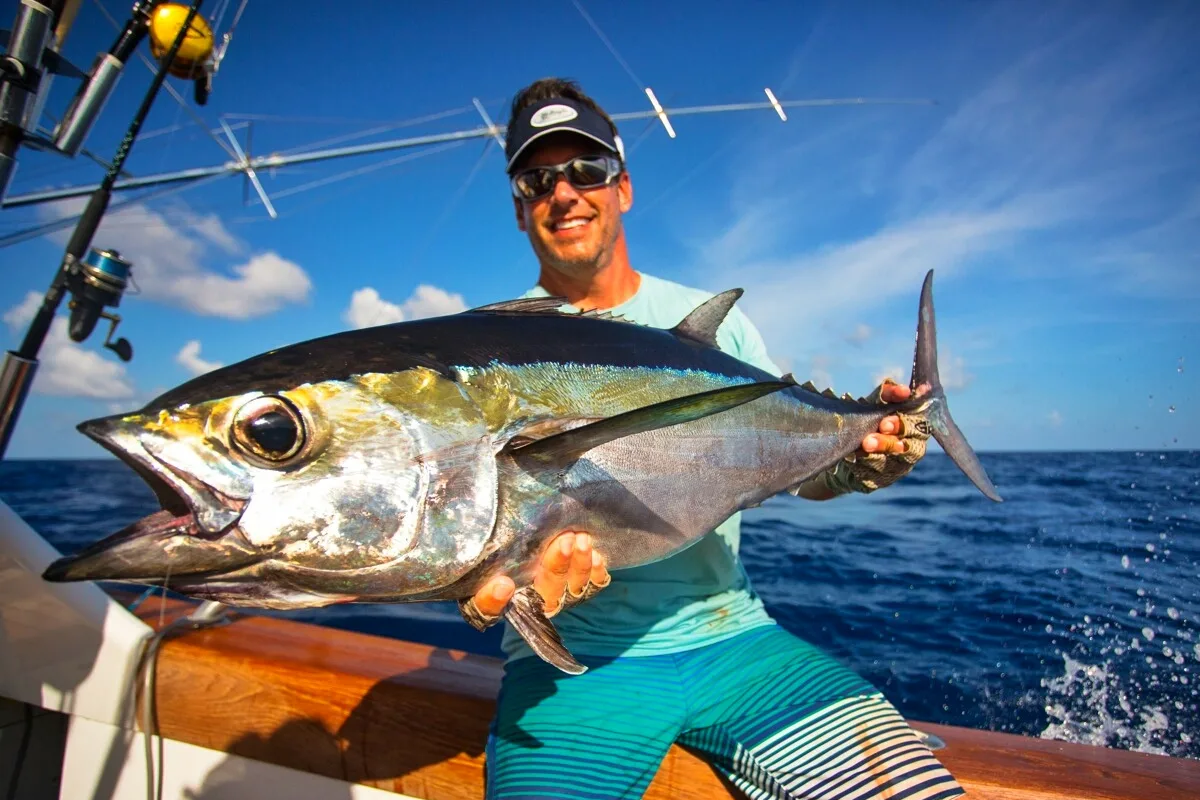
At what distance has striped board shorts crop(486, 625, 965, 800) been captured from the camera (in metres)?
1.72

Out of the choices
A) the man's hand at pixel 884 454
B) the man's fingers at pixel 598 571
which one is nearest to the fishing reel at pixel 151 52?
the man's fingers at pixel 598 571

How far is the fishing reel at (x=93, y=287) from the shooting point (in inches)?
98.5

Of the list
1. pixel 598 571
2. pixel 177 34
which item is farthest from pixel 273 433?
pixel 177 34

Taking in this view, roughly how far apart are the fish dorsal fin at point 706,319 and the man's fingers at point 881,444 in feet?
2.30

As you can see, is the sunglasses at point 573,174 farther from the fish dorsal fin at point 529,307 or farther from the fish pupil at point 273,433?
the fish pupil at point 273,433

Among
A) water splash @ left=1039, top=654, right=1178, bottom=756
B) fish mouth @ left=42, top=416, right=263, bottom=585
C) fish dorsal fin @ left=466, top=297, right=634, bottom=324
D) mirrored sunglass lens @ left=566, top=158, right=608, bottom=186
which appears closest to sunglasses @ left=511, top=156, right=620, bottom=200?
mirrored sunglass lens @ left=566, top=158, right=608, bottom=186

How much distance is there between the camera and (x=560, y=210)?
8.54ft

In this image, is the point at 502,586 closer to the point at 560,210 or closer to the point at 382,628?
the point at 560,210

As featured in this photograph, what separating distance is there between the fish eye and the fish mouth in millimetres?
92

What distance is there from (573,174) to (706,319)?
38.6 inches

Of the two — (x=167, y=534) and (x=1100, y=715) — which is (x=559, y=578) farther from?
(x=1100, y=715)

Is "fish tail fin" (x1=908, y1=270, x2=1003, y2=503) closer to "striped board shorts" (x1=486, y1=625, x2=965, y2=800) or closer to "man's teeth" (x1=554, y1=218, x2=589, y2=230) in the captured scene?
"striped board shorts" (x1=486, y1=625, x2=965, y2=800)

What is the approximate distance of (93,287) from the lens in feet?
8.27

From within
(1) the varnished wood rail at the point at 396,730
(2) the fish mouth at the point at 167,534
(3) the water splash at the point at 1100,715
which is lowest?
(3) the water splash at the point at 1100,715
